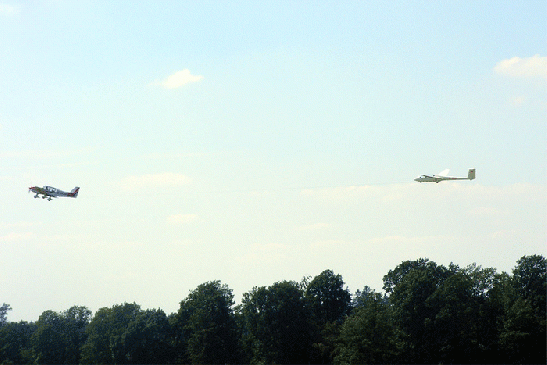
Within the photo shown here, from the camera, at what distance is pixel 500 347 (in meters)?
96.0

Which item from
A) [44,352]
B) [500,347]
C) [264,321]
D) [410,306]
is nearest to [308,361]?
[264,321]

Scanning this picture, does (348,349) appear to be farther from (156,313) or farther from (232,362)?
(156,313)

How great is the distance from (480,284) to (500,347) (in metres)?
12.5

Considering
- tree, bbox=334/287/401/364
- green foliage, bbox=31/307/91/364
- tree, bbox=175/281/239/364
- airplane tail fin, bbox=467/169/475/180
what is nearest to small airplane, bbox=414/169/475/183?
airplane tail fin, bbox=467/169/475/180

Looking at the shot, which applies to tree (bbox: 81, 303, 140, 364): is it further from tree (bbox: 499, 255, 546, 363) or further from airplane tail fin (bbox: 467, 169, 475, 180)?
airplane tail fin (bbox: 467, 169, 475, 180)

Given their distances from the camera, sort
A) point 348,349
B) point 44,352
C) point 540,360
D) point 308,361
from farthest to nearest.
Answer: point 44,352
point 308,361
point 540,360
point 348,349

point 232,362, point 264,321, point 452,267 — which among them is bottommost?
point 232,362

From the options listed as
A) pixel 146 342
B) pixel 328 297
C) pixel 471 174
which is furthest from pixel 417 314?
pixel 146 342

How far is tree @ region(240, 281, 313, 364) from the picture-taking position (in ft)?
334

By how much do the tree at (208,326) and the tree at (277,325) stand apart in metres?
2.90

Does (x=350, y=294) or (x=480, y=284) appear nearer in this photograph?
(x=480, y=284)

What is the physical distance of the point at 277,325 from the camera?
10381 cm

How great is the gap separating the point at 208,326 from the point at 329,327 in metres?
20.2

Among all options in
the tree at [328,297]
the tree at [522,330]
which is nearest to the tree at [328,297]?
the tree at [328,297]
